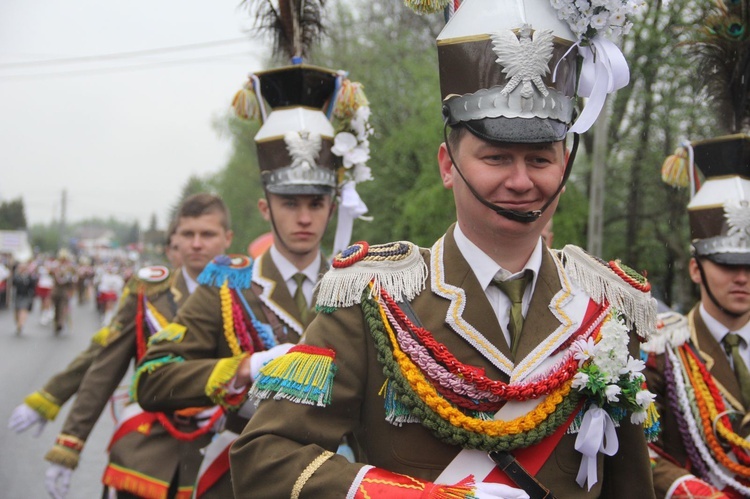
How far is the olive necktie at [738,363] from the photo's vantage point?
164 inches

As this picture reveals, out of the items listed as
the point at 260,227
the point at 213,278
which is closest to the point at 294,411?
the point at 213,278

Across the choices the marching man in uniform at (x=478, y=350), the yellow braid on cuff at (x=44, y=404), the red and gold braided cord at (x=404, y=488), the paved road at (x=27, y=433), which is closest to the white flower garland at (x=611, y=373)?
the marching man in uniform at (x=478, y=350)

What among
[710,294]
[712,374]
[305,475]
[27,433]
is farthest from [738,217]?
[27,433]

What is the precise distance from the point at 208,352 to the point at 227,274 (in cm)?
41

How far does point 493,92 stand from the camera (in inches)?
97.8

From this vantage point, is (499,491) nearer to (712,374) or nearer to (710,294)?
(712,374)

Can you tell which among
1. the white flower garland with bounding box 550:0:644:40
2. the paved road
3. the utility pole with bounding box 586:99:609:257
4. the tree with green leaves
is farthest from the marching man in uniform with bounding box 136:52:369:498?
the tree with green leaves

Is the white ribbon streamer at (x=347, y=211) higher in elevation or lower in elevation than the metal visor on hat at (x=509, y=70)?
lower

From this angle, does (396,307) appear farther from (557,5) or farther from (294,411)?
(557,5)

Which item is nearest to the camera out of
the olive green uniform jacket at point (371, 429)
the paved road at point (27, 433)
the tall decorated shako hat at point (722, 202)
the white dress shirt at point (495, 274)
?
the olive green uniform jacket at point (371, 429)

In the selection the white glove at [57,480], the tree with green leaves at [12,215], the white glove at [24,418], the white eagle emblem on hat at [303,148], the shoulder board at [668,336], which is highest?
the white eagle emblem on hat at [303,148]

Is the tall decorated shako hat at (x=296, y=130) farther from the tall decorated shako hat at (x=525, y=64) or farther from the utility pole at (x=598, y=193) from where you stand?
the utility pole at (x=598, y=193)

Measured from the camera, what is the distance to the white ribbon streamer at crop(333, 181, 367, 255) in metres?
4.68

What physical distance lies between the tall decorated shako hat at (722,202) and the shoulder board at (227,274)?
2.30 metres
